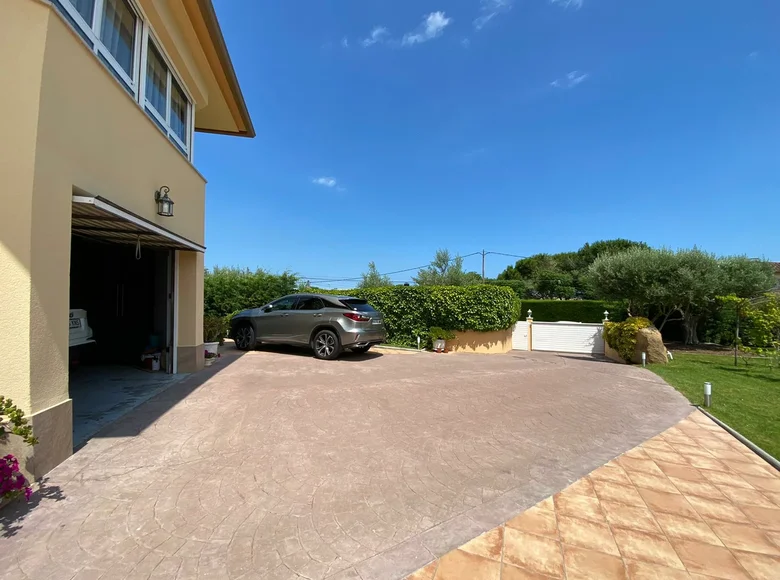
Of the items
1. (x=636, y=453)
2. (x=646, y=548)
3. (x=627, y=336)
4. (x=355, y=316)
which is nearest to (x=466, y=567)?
(x=646, y=548)

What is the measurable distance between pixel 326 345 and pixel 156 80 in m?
6.34

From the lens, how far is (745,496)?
122 inches

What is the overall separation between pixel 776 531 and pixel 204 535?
388cm

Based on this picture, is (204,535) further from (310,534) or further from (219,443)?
(219,443)

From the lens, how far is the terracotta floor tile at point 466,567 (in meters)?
2.09

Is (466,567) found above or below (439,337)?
below

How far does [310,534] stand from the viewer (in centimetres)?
244

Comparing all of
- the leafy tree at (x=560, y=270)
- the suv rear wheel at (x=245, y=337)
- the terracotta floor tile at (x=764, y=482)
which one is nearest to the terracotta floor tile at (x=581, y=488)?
the terracotta floor tile at (x=764, y=482)

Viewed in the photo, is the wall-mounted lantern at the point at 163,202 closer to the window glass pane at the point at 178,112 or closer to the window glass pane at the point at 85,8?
the window glass pane at the point at 178,112

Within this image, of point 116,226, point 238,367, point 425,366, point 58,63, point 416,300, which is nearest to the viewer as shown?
point 58,63

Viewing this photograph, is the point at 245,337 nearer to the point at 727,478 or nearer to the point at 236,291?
the point at 236,291

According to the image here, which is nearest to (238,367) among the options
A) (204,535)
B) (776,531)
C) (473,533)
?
(204,535)

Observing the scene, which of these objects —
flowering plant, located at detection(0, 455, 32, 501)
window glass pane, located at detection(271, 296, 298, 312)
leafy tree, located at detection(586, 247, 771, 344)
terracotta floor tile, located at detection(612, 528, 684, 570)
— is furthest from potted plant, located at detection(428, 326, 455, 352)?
flowering plant, located at detection(0, 455, 32, 501)

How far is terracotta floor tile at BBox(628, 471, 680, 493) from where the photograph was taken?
3.21 meters
